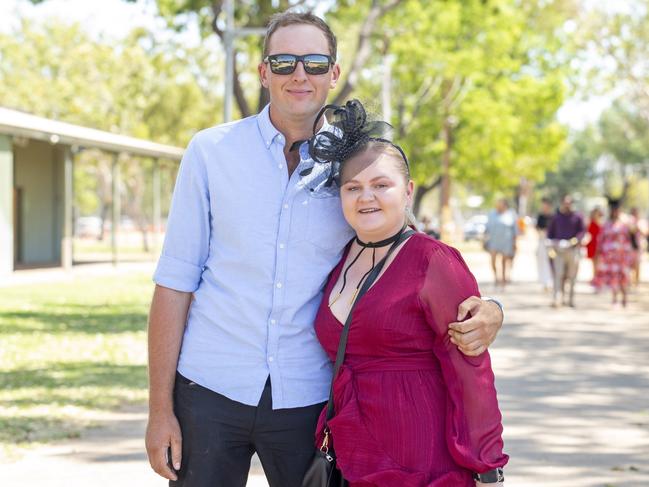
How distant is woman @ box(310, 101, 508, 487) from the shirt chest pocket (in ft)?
0.37

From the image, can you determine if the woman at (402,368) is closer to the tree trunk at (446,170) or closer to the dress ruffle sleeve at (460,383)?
the dress ruffle sleeve at (460,383)

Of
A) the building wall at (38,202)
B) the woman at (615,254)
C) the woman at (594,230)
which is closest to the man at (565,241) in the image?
the woman at (615,254)

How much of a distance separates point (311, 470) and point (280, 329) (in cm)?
42

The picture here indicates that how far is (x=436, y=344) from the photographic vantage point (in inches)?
120

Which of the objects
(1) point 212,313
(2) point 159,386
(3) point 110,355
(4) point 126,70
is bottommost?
(3) point 110,355

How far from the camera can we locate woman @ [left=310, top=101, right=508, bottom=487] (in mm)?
3004

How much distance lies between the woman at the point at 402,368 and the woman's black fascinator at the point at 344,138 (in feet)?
0.15

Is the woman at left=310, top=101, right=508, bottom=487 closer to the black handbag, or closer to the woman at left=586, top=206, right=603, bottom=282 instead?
the black handbag

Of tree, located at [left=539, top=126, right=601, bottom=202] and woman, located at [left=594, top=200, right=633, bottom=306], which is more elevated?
tree, located at [left=539, top=126, right=601, bottom=202]

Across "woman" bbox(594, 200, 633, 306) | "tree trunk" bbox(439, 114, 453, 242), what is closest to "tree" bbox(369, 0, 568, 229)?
"tree trunk" bbox(439, 114, 453, 242)

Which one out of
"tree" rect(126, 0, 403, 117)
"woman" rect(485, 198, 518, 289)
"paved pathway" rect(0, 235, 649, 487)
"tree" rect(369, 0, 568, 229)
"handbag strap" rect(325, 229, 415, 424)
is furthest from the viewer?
"tree" rect(369, 0, 568, 229)

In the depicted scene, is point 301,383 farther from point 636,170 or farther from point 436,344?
point 636,170

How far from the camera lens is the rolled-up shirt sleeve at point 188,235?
3258mm

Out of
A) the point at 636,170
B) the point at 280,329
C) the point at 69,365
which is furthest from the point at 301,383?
the point at 636,170
